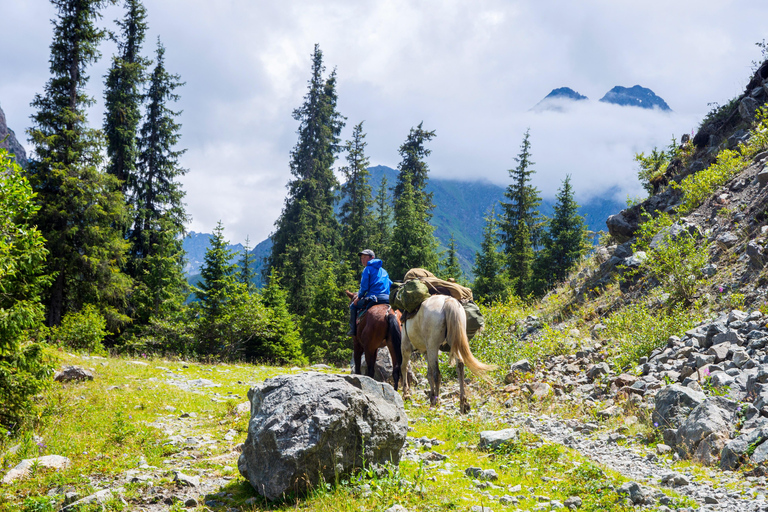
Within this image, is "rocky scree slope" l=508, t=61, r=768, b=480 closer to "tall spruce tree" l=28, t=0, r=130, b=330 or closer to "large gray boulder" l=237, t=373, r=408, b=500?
"large gray boulder" l=237, t=373, r=408, b=500

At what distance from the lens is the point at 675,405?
665cm

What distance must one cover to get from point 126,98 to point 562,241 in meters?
36.6

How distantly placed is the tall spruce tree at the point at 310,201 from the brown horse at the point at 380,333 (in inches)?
1186

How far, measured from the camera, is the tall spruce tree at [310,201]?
41.2 metres

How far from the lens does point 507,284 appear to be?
36625mm

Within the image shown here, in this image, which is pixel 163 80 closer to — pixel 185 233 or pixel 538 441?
pixel 185 233

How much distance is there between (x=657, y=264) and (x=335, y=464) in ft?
36.0

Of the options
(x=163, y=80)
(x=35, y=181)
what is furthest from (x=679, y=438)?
(x=163, y=80)

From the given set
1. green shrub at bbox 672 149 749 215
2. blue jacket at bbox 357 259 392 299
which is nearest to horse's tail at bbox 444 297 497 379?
blue jacket at bbox 357 259 392 299

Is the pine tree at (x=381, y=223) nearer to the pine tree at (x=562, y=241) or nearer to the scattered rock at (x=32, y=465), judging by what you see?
the pine tree at (x=562, y=241)

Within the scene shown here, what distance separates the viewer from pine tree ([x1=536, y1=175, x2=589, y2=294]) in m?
37.8

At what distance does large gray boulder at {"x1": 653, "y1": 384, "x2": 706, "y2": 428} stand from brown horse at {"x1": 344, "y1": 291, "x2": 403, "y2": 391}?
222 inches

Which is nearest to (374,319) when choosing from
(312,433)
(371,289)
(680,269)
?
(371,289)

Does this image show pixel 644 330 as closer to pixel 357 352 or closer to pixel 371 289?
pixel 371 289
